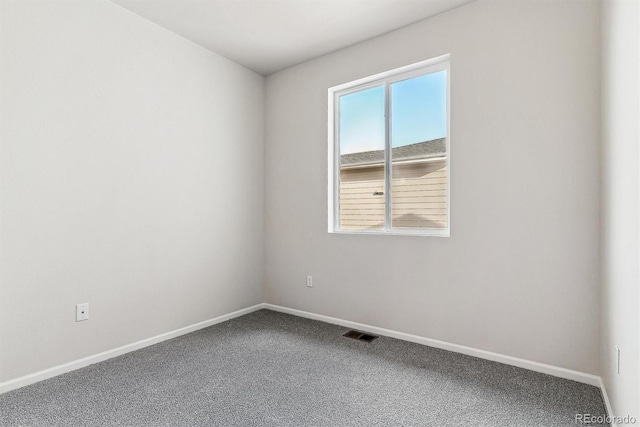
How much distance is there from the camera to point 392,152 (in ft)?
9.79

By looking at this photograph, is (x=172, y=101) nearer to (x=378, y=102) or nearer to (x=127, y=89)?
(x=127, y=89)

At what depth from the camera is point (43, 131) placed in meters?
2.10

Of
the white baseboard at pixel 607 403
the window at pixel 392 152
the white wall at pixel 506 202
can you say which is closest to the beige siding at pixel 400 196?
the window at pixel 392 152

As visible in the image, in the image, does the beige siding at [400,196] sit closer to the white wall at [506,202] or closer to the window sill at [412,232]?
the window sill at [412,232]

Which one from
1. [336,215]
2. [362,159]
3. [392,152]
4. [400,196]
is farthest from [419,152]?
[336,215]

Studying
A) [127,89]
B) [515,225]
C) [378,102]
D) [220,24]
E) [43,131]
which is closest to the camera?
[43,131]

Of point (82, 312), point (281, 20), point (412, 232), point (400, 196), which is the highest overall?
point (281, 20)

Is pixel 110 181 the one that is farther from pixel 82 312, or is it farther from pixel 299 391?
pixel 299 391

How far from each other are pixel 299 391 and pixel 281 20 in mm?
2705

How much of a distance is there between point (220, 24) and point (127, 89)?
0.91 metres

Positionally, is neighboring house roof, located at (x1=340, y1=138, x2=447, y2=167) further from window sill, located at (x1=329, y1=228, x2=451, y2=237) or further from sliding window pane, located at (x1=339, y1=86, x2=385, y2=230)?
window sill, located at (x1=329, y1=228, x2=451, y2=237)

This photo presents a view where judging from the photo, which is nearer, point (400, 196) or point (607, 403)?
point (607, 403)

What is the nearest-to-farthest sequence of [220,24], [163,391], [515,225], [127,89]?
[163,391] → [515,225] → [127,89] → [220,24]

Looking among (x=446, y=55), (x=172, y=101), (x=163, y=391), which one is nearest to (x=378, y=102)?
(x=446, y=55)
